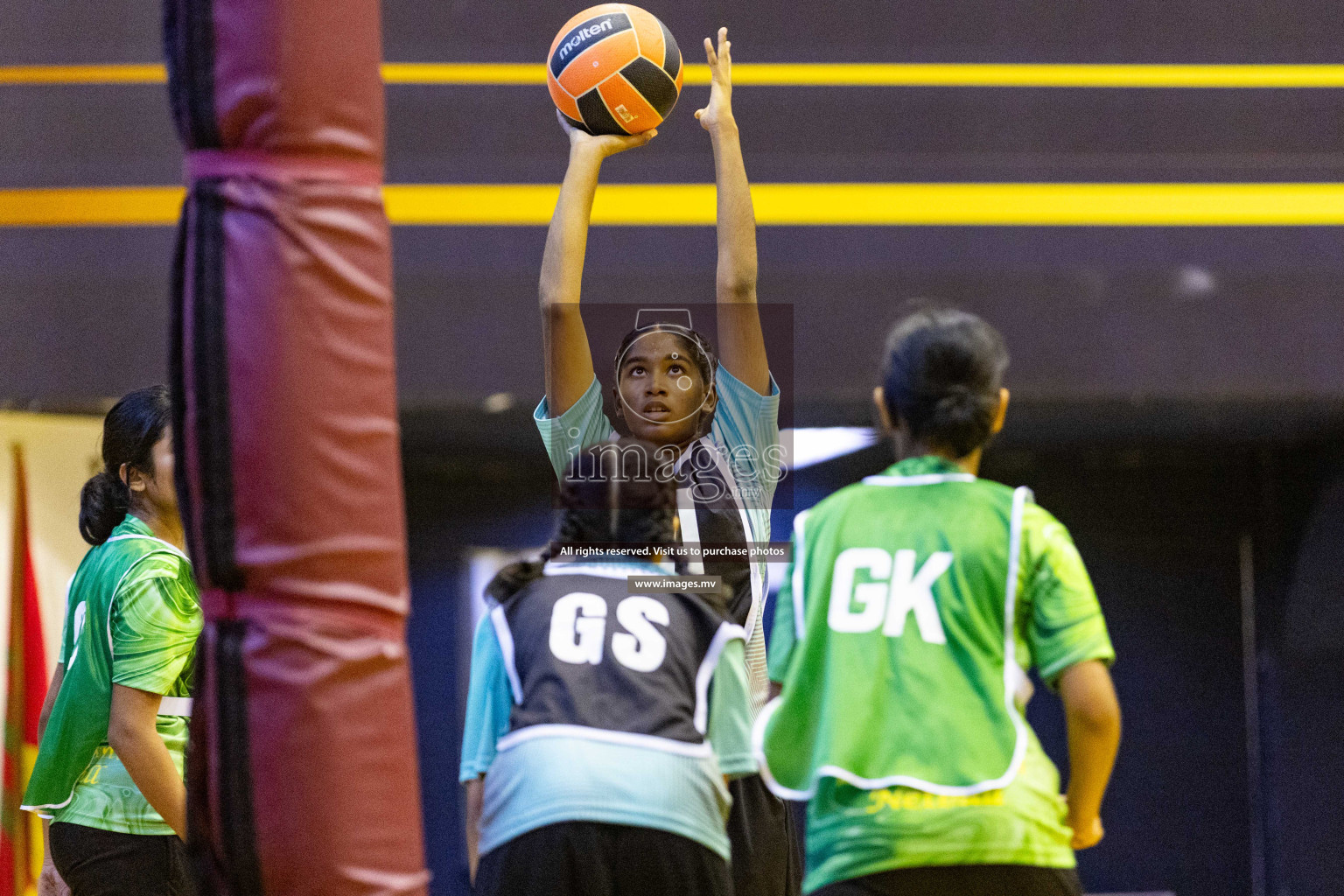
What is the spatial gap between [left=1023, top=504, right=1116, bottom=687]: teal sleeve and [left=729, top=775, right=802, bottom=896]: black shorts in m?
0.80

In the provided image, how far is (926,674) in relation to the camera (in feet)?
7.61

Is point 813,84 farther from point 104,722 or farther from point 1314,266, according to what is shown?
point 104,722

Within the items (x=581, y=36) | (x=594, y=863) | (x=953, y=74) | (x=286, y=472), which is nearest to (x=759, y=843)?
(x=594, y=863)

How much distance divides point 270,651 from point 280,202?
0.70 meters

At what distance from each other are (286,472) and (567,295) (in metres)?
1.19

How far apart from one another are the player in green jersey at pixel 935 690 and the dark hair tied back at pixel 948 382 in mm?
42

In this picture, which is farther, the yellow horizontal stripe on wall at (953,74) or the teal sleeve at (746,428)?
the yellow horizontal stripe on wall at (953,74)

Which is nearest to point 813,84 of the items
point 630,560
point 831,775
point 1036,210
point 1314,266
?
point 1036,210

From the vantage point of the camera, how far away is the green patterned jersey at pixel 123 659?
297 cm

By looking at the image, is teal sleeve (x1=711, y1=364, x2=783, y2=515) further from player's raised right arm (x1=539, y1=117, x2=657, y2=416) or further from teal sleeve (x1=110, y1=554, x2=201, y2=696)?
teal sleeve (x1=110, y1=554, x2=201, y2=696)

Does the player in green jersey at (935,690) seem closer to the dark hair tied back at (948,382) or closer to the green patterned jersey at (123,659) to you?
the dark hair tied back at (948,382)

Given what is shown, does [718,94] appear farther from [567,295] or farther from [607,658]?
[607,658]

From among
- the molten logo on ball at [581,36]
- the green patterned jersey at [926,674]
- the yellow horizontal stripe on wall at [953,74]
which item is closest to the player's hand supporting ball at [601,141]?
the molten logo on ball at [581,36]

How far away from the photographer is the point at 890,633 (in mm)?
2350
